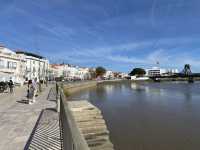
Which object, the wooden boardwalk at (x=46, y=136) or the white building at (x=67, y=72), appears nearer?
the wooden boardwalk at (x=46, y=136)

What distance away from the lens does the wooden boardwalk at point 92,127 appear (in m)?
9.87

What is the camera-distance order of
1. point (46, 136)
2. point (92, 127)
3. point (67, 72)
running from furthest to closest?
point (67, 72) < point (92, 127) < point (46, 136)

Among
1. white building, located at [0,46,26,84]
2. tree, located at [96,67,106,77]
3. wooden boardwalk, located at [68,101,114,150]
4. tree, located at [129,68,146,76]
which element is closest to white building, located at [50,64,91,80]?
tree, located at [96,67,106,77]

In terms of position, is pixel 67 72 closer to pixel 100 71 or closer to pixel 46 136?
pixel 100 71

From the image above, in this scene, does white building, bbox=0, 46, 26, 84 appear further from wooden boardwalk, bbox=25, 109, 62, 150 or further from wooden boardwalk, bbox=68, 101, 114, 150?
wooden boardwalk, bbox=25, 109, 62, 150

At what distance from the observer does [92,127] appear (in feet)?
35.6

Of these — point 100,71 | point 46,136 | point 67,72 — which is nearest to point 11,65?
point 46,136

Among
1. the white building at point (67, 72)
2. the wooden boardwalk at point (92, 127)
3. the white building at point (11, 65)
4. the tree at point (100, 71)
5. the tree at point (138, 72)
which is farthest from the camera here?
the tree at point (138, 72)

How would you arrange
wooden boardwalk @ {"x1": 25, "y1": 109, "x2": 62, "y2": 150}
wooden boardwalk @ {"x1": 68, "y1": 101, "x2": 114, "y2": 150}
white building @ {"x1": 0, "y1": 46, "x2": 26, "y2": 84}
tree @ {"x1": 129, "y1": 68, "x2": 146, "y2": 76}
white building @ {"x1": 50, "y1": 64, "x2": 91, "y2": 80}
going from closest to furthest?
wooden boardwalk @ {"x1": 25, "y1": 109, "x2": 62, "y2": 150}
wooden boardwalk @ {"x1": 68, "y1": 101, "x2": 114, "y2": 150}
white building @ {"x1": 0, "y1": 46, "x2": 26, "y2": 84}
white building @ {"x1": 50, "y1": 64, "x2": 91, "y2": 80}
tree @ {"x1": 129, "y1": 68, "x2": 146, "y2": 76}

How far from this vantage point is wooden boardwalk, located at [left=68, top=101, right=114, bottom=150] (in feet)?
32.4

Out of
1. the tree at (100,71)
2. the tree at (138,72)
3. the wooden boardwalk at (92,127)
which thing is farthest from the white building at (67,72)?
the wooden boardwalk at (92,127)

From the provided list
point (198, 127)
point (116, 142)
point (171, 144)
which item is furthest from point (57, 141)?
point (198, 127)

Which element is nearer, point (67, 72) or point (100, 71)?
point (67, 72)

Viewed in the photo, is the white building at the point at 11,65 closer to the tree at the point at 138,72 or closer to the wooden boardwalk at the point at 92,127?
the wooden boardwalk at the point at 92,127
